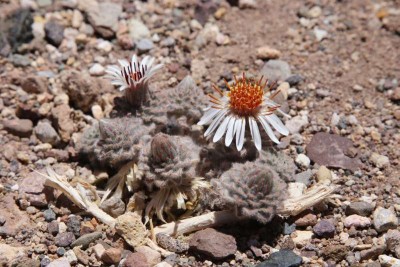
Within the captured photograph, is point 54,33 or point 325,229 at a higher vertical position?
point 54,33

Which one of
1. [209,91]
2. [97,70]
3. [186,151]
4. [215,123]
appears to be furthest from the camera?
[97,70]

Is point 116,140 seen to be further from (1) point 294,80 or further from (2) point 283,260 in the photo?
(1) point 294,80

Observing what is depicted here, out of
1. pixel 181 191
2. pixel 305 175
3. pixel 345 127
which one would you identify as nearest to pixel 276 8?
pixel 345 127

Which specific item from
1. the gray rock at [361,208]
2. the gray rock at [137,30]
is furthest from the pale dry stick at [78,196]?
the gray rock at [137,30]

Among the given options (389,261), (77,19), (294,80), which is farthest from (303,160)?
(77,19)

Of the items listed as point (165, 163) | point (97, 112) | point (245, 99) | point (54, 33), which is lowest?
point (165, 163)

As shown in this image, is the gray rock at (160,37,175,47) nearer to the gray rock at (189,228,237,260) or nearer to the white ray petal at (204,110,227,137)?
the white ray petal at (204,110,227,137)

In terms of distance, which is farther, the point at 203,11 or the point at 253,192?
the point at 203,11

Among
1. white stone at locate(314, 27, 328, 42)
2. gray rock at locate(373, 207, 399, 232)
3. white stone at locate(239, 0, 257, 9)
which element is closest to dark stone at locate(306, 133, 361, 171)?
gray rock at locate(373, 207, 399, 232)
